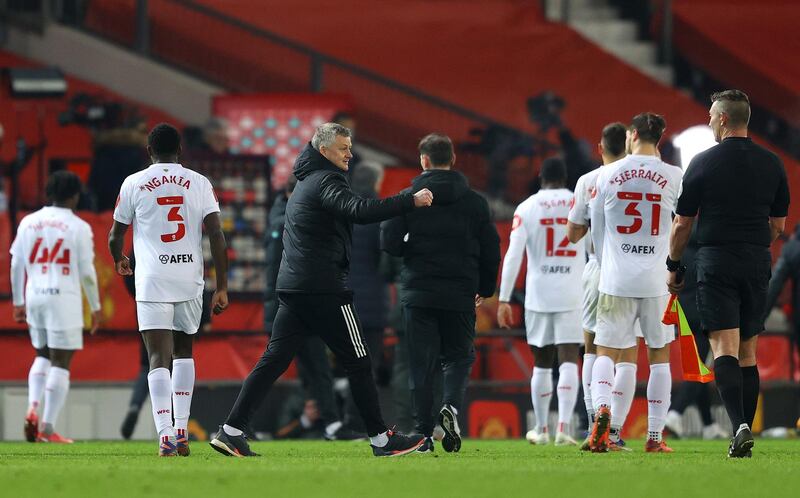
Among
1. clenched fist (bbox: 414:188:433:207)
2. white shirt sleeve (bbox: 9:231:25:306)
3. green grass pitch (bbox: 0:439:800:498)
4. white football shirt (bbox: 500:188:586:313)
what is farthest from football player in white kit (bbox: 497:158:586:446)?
white shirt sleeve (bbox: 9:231:25:306)

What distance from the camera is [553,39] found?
74.4 ft

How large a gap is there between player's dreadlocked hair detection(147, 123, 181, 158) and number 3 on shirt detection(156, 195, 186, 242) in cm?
28

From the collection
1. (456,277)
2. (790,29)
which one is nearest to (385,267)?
(456,277)

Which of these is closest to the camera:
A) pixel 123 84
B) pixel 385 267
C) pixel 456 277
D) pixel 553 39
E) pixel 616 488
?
pixel 616 488

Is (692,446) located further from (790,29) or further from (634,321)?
(790,29)

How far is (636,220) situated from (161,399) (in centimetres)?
310

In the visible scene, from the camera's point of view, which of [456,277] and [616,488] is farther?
[456,277]

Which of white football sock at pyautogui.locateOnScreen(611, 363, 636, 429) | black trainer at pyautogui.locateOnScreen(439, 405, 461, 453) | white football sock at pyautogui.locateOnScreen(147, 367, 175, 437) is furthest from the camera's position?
white football sock at pyautogui.locateOnScreen(611, 363, 636, 429)

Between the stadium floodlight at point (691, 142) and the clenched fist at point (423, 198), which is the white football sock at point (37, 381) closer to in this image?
the clenched fist at point (423, 198)

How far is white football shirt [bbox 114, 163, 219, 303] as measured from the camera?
10344 millimetres

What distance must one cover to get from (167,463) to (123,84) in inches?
479

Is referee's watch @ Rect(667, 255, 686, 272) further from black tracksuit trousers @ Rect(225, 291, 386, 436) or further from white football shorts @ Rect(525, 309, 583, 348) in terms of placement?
white football shorts @ Rect(525, 309, 583, 348)

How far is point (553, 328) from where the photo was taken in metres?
12.6

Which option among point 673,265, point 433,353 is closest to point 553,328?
point 433,353
